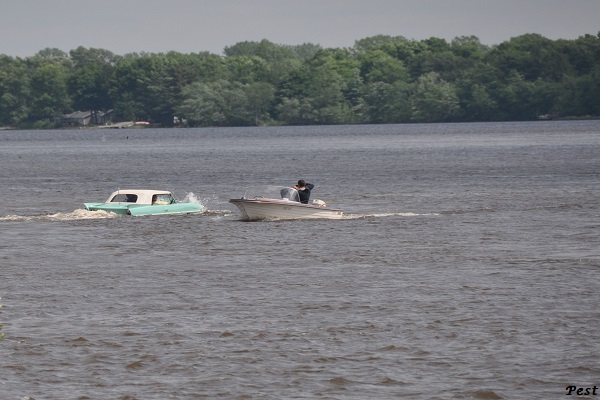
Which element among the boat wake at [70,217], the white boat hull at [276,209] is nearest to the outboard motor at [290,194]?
the white boat hull at [276,209]

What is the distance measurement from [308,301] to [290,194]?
66.4 ft

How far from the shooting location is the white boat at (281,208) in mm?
50594

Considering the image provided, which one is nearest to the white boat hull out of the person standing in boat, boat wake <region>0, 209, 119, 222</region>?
the person standing in boat

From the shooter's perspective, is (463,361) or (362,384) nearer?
(362,384)

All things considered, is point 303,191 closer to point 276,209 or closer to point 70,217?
point 276,209

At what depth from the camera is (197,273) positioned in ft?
121

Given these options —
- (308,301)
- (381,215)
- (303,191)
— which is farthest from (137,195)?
(308,301)

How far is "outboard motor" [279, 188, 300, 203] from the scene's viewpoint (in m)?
51.1

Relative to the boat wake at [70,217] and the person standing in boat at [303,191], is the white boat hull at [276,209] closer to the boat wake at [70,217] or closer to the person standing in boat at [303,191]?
the person standing in boat at [303,191]

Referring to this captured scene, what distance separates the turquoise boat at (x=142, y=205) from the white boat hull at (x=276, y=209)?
4.93 m

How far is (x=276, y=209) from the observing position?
167ft

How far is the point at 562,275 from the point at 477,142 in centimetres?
13166

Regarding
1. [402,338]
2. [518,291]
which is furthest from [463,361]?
[518,291]

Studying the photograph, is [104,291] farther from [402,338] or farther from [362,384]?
[362,384]
